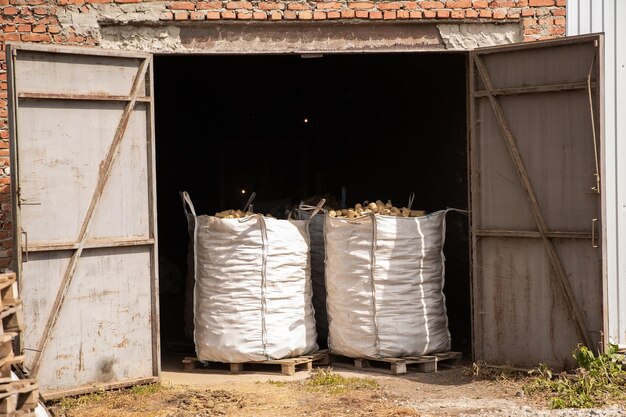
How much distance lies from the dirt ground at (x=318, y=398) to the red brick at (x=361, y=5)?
3.37 metres

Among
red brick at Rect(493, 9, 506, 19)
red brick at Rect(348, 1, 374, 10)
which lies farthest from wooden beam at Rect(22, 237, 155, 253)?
red brick at Rect(493, 9, 506, 19)

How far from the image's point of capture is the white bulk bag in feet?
28.8

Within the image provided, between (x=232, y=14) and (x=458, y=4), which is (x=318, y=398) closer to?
(x=232, y=14)

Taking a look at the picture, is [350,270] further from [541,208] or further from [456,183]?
[456,183]

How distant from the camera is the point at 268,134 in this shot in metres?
15.7

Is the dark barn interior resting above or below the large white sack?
above

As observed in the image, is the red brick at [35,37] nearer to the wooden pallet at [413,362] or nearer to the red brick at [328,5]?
the red brick at [328,5]

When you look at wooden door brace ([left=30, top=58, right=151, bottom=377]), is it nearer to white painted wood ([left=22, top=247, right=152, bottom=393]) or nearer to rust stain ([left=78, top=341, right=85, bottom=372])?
white painted wood ([left=22, top=247, right=152, bottom=393])

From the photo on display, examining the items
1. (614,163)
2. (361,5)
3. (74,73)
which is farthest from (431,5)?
(74,73)

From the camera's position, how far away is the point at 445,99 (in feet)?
37.4

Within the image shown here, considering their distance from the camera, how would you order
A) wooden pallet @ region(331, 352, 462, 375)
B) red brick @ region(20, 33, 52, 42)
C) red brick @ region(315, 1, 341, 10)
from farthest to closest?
wooden pallet @ region(331, 352, 462, 375)
red brick @ region(315, 1, 341, 10)
red brick @ region(20, 33, 52, 42)

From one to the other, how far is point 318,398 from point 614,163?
3483 mm

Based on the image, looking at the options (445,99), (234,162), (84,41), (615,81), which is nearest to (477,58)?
(615,81)

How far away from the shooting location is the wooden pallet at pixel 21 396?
578cm
